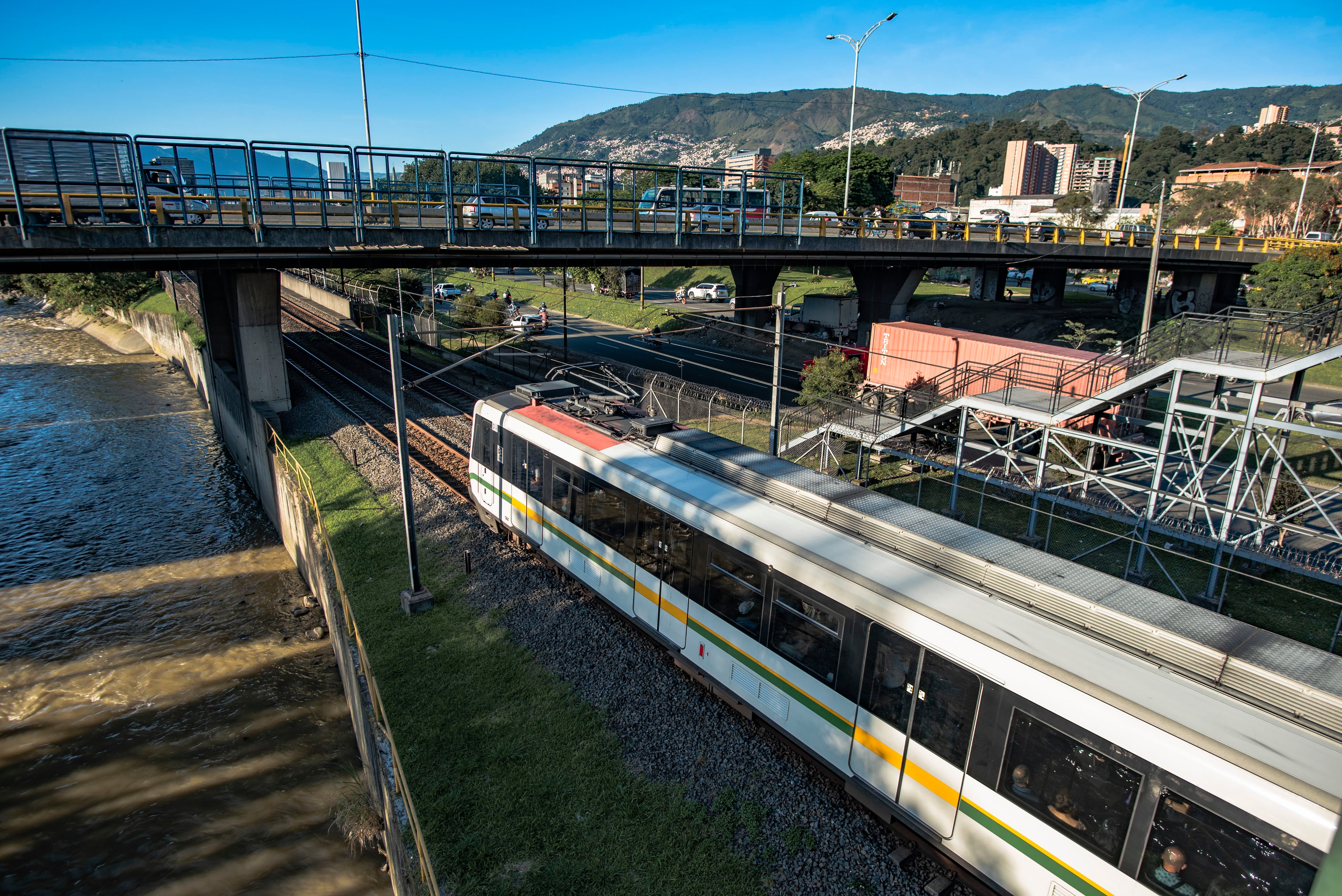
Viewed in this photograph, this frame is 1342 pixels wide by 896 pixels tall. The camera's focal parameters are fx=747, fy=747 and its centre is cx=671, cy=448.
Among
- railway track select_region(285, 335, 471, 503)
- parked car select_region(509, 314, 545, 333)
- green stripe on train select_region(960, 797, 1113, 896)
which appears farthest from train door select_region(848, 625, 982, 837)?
parked car select_region(509, 314, 545, 333)

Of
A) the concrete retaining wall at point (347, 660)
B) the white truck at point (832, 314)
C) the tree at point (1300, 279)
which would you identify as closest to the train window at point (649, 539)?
the concrete retaining wall at point (347, 660)

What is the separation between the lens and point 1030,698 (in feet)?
22.0

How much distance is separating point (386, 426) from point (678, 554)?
17.9 m

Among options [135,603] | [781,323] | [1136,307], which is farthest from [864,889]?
[1136,307]

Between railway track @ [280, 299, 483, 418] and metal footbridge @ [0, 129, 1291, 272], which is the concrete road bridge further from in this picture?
railway track @ [280, 299, 483, 418]

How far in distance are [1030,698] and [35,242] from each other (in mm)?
21941

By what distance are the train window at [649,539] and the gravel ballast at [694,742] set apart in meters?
1.60

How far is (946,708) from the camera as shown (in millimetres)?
7418

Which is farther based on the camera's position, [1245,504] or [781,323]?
[1245,504]

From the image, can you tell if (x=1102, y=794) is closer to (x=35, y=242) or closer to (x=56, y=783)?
(x=56, y=783)

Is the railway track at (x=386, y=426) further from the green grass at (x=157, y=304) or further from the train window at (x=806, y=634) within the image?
the green grass at (x=157, y=304)

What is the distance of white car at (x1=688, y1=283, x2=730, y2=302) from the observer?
195 ft

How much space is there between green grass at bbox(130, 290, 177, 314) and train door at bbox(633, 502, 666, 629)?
159ft

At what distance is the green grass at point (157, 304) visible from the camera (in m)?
50.7
